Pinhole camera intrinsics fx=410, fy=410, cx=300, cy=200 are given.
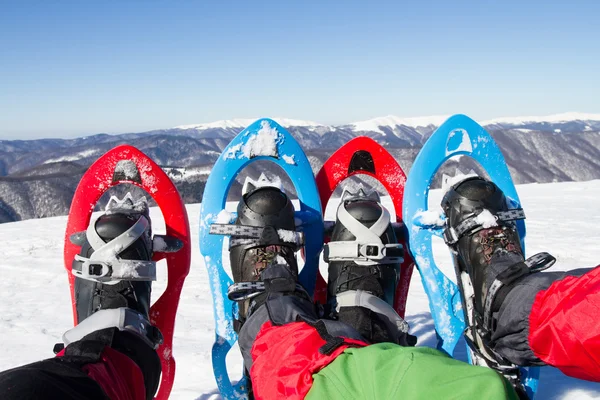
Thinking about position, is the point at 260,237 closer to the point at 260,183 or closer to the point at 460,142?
the point at 260,183

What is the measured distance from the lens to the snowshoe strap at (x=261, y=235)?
2.05 metres

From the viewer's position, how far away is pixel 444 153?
97.0 inches

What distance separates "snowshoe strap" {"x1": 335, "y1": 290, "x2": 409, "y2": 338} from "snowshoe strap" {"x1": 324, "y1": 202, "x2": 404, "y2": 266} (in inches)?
9.4

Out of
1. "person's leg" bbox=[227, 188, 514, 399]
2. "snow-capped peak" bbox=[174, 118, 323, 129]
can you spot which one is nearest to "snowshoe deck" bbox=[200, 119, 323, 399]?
"person's leg" bbox=[227, 188, 514, 399]

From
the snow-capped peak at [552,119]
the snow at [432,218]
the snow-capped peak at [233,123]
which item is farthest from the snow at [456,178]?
the snow-capped peak at [552,119]

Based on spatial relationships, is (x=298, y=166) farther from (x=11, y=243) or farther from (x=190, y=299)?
(x=11, y=243)

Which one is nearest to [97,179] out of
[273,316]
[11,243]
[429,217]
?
[273,316]

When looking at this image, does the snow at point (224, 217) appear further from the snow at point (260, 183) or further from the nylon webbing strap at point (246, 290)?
the nylon webbing strap at point (246, 290)

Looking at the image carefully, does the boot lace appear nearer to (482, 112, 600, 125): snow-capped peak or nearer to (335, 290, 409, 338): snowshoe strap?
(335, 290, 409, 338): snowshoe strap

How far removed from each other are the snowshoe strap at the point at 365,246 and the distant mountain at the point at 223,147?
1.74 metres

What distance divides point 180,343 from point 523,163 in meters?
98.6

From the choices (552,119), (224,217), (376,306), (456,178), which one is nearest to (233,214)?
(224,217)

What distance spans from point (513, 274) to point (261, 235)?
3.71 ft

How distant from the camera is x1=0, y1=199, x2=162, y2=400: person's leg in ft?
2.96
